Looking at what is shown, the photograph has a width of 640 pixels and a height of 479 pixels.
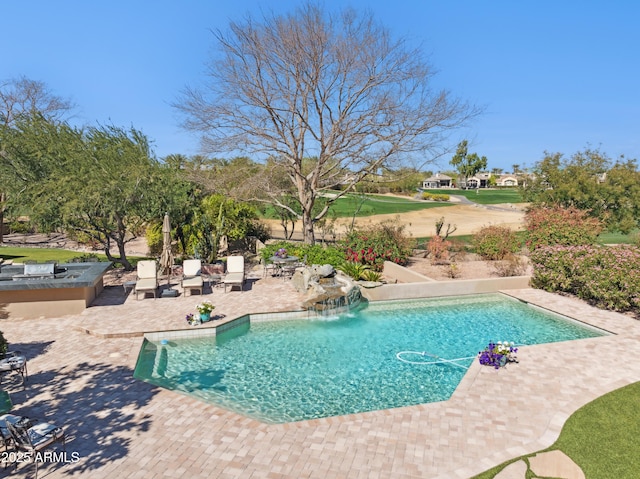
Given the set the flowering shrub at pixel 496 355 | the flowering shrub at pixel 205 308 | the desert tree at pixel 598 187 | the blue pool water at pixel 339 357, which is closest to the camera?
the blue pool water at pixel 339 357

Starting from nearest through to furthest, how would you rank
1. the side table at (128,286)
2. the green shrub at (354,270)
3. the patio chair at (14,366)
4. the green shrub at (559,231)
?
the patio chair at (14,366) → the side table at (128,286) → the green shrub at (354,270) → the green shrub at (559,231)

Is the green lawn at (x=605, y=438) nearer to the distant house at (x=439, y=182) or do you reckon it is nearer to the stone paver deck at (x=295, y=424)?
the stone paver deck at (x=295, y=424)

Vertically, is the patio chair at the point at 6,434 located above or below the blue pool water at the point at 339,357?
above

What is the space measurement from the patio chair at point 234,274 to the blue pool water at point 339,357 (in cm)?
322

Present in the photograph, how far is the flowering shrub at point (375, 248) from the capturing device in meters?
19.0

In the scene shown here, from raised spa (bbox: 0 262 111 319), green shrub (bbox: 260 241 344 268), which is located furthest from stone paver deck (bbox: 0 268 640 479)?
green shrub (bbox: 260 241 344 268)

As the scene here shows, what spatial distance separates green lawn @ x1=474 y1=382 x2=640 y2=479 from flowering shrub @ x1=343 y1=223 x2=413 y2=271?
11594mm

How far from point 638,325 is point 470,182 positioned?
147782mm

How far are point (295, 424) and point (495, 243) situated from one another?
17794 millimetres

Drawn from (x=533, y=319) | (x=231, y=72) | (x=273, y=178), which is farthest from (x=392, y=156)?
(x=533, y=319)

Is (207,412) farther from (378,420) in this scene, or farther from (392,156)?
(392,156)

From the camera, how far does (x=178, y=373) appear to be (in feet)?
31.6

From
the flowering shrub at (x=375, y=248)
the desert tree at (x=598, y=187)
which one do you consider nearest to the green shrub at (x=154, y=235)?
the flowering shrub at (x=375, y=248)

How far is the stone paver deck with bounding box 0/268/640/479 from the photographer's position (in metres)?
5.95
